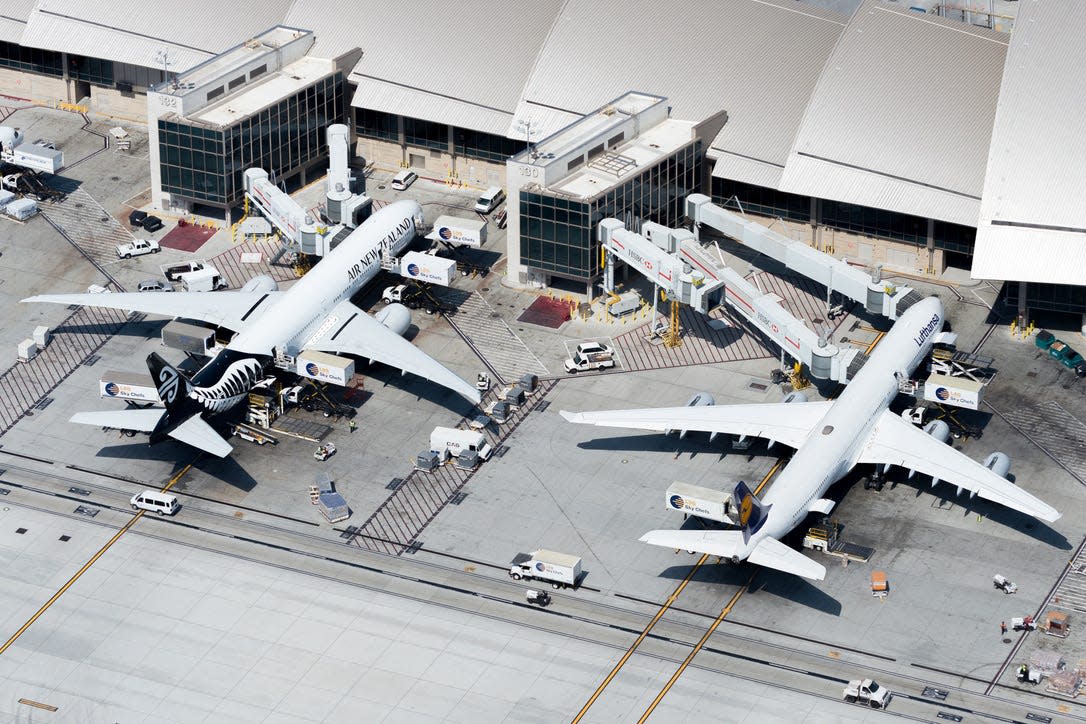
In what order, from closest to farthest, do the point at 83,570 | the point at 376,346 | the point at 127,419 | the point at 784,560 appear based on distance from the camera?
the point at 784,560
the point at 83,570
the point at 127,419
the point at 376,346

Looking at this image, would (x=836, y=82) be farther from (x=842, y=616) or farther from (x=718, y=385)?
(x=842, y=616)

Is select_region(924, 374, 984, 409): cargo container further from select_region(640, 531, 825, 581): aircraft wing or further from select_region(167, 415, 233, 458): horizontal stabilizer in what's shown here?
select_region(167, 415, 233, 458): horizontal stabilizer

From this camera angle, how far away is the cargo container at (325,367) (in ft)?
571

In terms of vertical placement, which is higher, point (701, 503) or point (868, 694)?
point (701, 503)

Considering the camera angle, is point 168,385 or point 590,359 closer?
point 168,385

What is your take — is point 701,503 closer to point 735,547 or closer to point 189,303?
point 735,547

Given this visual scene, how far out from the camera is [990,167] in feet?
601

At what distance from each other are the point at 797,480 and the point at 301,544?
38240 mm

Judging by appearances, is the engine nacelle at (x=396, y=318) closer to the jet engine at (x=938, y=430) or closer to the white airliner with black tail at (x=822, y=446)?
the white airliner with black tail at (x=822, y=446)

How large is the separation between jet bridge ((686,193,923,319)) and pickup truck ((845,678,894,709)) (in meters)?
47.0

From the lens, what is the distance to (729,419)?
16950 centimetres

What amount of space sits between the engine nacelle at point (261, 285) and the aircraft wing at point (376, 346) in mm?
9101

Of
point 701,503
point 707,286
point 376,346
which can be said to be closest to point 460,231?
point 376,346

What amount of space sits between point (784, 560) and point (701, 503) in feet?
31.5
